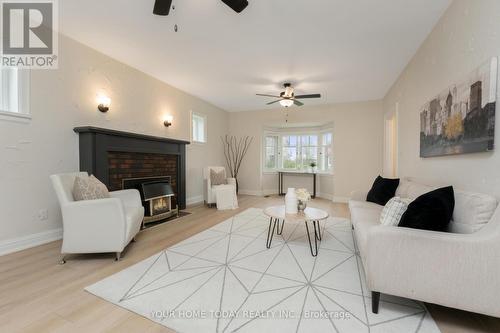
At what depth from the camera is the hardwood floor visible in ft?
4.51

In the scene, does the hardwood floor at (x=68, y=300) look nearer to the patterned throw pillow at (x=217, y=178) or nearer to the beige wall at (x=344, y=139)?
the patterned throw pillow at (x=217, y=178)

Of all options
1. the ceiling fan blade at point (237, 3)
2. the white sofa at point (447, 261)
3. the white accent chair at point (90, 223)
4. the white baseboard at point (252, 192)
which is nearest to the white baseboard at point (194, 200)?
the white baseboard at point (252, 192)

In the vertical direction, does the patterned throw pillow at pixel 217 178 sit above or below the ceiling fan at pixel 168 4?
below

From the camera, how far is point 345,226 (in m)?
3.52

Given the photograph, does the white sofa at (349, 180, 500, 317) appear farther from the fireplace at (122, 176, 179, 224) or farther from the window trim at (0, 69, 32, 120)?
the window trim at (0, 69, 32, 120)

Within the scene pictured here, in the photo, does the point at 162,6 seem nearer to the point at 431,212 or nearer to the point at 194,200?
the point at 431,212

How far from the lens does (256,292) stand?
1739 mm

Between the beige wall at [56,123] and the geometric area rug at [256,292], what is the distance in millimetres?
1608

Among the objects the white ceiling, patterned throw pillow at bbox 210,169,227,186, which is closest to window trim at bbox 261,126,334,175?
patterned throw pillow at bbox 210,169,227,186

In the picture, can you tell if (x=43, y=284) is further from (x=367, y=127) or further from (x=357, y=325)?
(x=367, y=127)

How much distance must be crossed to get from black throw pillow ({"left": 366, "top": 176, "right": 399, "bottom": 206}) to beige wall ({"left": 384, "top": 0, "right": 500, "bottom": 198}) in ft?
0.99

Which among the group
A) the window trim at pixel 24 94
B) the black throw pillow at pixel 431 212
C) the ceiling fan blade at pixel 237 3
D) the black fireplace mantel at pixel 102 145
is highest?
the ceiling fan blade at pixel 237 3

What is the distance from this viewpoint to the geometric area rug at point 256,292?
4.64ft

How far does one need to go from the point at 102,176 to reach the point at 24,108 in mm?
1103
